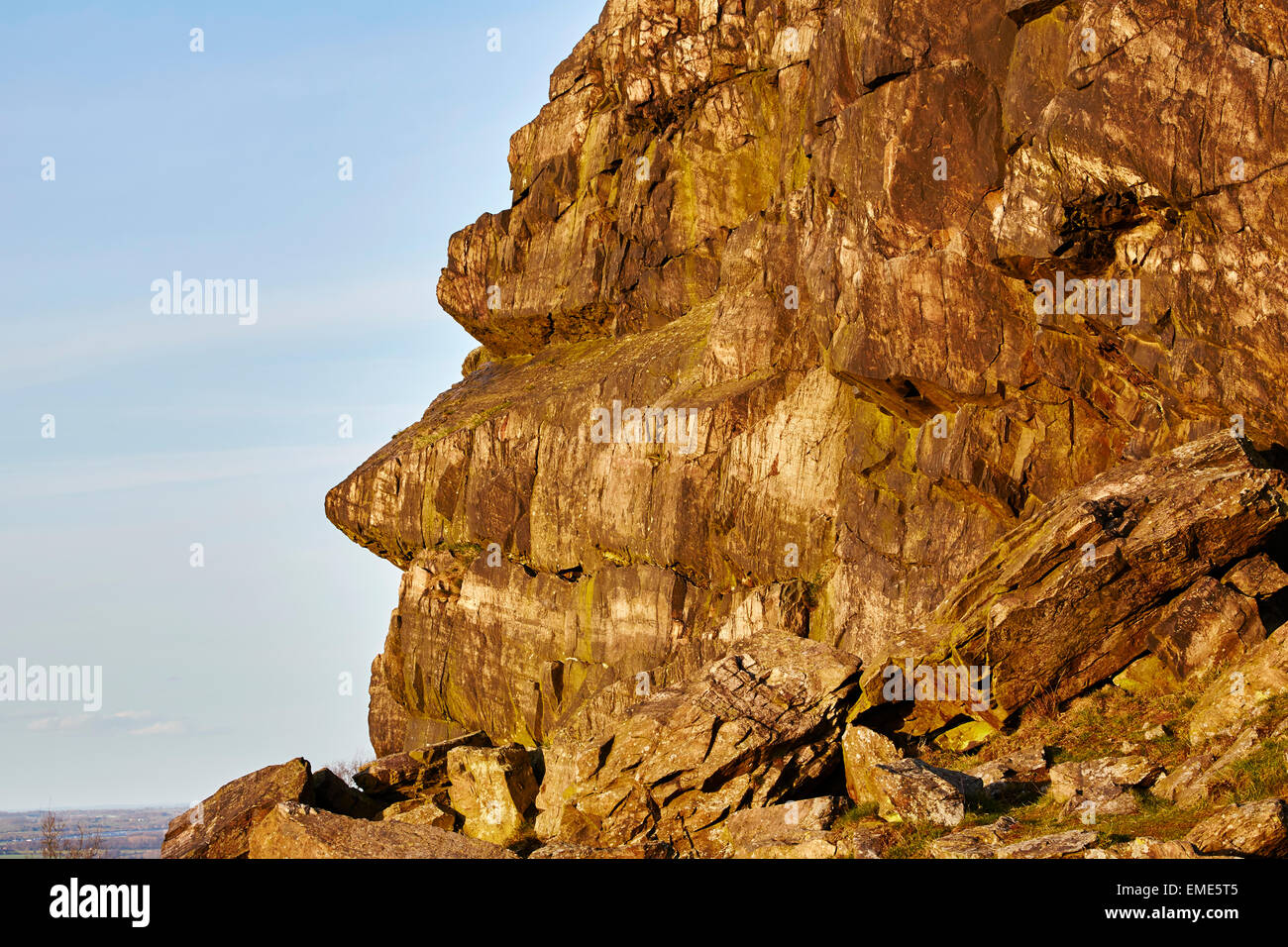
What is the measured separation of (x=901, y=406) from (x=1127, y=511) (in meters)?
12.8

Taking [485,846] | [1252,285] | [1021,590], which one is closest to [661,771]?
[485,846]

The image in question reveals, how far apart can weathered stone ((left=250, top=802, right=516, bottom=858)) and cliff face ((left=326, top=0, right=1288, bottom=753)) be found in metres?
11.0

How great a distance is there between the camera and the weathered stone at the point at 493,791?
28938 millimetres

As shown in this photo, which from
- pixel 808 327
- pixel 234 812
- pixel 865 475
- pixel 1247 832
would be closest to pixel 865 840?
pixel 1247 832

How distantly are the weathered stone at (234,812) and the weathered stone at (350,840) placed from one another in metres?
4.27

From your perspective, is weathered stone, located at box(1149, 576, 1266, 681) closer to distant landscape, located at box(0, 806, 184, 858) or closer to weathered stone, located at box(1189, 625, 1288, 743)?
weathered stone, located at box(1189, 625, 1288, 743)

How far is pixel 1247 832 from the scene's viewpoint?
16734mm

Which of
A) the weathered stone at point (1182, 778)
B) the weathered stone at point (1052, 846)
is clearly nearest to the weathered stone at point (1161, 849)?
the weathered stone at point (1052, 846)

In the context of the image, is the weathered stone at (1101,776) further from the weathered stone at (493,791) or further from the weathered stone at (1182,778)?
the weathered stone at (493,791)

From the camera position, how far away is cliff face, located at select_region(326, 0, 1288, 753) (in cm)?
3206

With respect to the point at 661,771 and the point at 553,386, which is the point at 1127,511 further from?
the point at 553,386

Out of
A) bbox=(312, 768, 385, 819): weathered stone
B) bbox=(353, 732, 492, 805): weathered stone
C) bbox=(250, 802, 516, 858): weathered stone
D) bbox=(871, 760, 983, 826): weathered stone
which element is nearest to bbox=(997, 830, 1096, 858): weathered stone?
bbox=(871, 760, 983, 826): weathered stone

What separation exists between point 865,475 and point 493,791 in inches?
746
